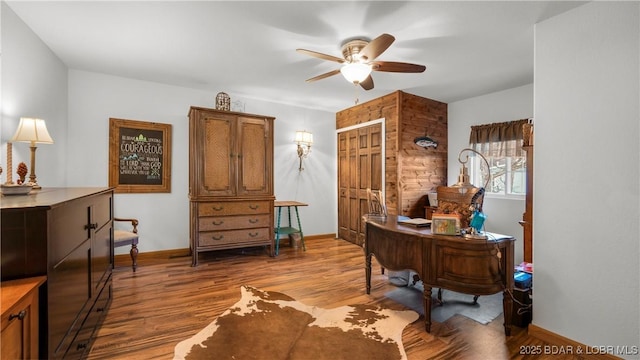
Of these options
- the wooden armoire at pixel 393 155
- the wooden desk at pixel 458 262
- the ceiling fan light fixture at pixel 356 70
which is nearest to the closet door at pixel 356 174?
the wooden armoire at pixel 393 155

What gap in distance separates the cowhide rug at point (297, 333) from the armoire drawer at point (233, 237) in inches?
54.5

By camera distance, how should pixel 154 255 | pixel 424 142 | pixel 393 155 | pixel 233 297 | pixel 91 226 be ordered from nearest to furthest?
pixel 91 226
pixel 233 297
pixel 154 255
pixel 393 155
pixel 424 142

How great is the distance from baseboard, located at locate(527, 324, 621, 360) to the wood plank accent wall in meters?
2.23

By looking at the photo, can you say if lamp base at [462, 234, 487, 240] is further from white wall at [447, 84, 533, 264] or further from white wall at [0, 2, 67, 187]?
white wall at [0, 2, 67, 187]

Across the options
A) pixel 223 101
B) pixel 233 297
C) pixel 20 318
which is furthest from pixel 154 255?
pixel 20 318

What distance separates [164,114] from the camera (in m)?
4.01

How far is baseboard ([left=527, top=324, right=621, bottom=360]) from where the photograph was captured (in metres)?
1.84

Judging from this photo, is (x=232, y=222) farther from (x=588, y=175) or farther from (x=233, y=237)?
(x=588, y=175)

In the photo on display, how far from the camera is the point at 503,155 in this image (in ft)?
13.0

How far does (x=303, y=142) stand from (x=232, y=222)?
191 cm

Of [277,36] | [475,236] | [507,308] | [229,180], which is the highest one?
[277,36]

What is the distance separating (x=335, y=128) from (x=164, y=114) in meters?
3.07

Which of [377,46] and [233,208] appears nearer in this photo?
[377,46]

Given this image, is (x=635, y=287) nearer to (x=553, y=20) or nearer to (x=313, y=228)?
(x=553, y=20)
